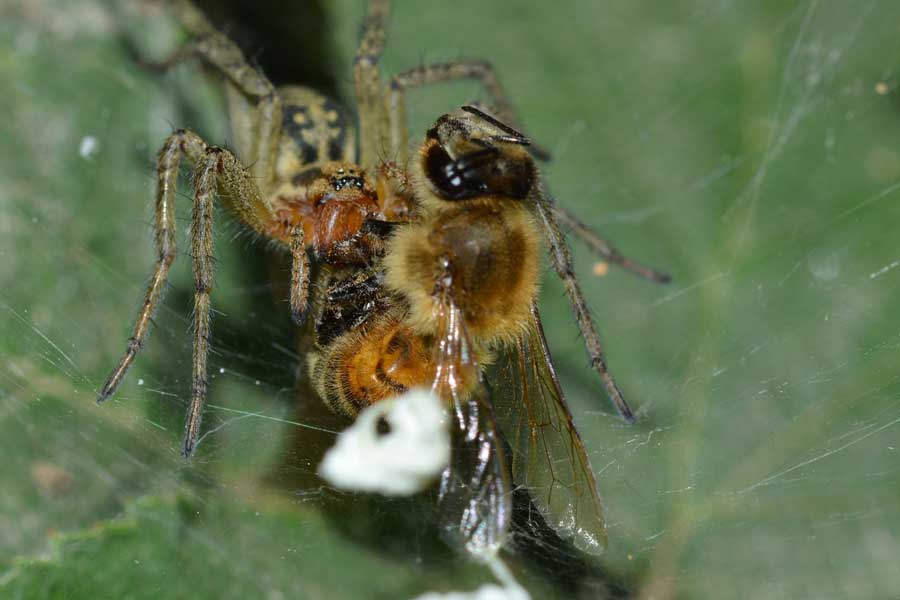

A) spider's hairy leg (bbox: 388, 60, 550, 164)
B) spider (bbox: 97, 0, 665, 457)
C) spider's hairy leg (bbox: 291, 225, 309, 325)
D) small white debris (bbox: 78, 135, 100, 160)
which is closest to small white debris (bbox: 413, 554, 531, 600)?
spider (bbox: 97, 0, 665, 457)

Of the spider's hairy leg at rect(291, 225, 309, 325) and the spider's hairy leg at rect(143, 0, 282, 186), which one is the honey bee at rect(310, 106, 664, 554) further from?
the spider's hairy leg at rect(143, 0, 282, 186)

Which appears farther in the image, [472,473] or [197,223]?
[197,223]

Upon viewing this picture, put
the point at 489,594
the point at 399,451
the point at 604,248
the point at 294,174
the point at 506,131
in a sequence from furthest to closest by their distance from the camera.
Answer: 1. the point at 294,174
2. the point at 604,248
3. the point at 506,131
4. the point at 489,594
5. the point at 399,451

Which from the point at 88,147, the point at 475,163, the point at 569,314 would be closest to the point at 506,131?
the point at 475,163

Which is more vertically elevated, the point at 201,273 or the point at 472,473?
the point at 201,273

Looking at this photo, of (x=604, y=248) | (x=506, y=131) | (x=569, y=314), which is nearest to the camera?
(x=506, y=131)

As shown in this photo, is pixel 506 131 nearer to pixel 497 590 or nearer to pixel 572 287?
pixel 572 287
